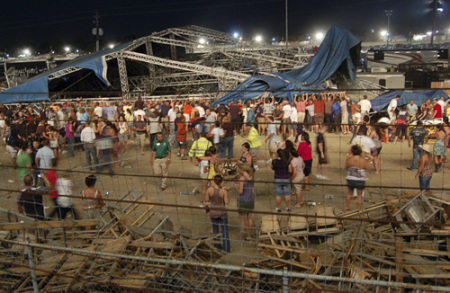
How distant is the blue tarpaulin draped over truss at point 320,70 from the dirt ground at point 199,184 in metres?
5.70

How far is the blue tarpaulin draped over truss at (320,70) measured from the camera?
1905 cm

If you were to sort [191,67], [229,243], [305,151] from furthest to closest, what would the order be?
[191,67] < [305,151] < [229,243]

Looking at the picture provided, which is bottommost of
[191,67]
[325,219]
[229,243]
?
[229,243]

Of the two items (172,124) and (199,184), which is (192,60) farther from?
(199,184)

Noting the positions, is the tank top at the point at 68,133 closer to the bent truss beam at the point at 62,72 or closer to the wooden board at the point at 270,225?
the wooden board at the point at 270,225

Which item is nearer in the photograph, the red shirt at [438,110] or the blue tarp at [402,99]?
the red shirt at [438,110]

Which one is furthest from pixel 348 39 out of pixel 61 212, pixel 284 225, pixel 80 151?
pixel 61 212

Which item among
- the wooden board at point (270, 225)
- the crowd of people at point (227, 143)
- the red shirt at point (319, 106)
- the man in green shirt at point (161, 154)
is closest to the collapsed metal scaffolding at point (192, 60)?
the crowd of people at point (227, 143)

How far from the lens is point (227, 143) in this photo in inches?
452

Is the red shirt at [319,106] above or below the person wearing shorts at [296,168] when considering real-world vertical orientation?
above

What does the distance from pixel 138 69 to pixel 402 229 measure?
2606cm

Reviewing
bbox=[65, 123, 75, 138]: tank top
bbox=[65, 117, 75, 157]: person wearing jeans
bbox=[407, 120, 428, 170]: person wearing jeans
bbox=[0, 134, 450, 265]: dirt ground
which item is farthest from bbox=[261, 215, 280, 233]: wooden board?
bbox=[65, 123, 75, 138]: tank top

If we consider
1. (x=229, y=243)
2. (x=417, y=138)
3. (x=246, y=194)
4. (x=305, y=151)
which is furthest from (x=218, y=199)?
(x=417, y=138)

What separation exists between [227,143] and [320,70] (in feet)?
34.0
